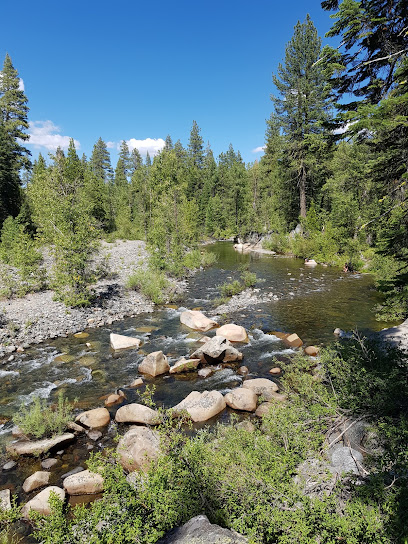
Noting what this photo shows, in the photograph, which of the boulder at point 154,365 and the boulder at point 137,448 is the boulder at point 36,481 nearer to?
the boulder at point 137,448

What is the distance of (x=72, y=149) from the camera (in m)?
34.3

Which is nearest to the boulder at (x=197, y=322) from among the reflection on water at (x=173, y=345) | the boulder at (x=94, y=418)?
the reflection on water at (x=173, y=345)

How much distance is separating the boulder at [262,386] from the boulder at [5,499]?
5906 millimetres

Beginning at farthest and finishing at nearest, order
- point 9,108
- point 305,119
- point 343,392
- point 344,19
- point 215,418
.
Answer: point 9,108 → point 305,119 → point 215,418 → point 344,19 → point 343,392

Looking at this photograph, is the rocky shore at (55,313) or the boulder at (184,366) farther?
the rocky shore at (55,313)

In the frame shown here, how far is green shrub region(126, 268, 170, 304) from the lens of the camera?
17.8 metres

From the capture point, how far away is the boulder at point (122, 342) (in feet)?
39.8

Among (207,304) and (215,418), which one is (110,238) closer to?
(207,304)

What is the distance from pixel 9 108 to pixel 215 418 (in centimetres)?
4247

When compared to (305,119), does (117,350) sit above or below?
below

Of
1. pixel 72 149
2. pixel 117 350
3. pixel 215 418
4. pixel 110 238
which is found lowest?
pixel 215 418

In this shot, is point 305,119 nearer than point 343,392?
No

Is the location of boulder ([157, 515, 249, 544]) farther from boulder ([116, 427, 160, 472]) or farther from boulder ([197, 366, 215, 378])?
boulder ([197, 366, 215, 378])

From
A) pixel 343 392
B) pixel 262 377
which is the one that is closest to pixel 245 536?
pixel 343 392
